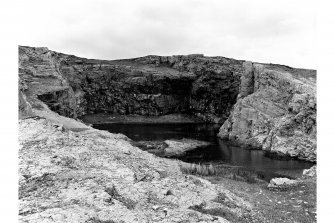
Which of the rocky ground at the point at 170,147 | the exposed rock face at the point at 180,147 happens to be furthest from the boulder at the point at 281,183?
the exposed rock face at the point at 180,147

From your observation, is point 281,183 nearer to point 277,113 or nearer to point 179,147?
point 179,147

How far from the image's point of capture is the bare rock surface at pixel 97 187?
17250 millimetres

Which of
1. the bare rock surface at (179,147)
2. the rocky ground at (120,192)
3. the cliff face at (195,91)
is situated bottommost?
the bare rock surface at (179,147)

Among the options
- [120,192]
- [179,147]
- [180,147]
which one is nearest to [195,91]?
[180,147]

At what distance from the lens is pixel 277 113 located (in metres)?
75.4

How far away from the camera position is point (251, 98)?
84.1m

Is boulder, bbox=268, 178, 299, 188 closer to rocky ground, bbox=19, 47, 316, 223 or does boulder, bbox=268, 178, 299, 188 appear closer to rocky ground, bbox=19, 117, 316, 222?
rocky ground, bbox=19, 47, 316, 223

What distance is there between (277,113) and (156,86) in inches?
2706

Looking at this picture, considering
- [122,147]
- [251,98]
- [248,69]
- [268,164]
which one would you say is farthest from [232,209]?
[248,69]

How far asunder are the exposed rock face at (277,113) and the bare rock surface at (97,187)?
1716 inches

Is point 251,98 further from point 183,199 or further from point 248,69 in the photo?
point 183,199

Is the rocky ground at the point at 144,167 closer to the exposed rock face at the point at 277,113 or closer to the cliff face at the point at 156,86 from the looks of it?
the exposed rock face at the point at 277,113

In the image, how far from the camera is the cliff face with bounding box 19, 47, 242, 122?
129 m

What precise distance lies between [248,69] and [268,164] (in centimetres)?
4465
